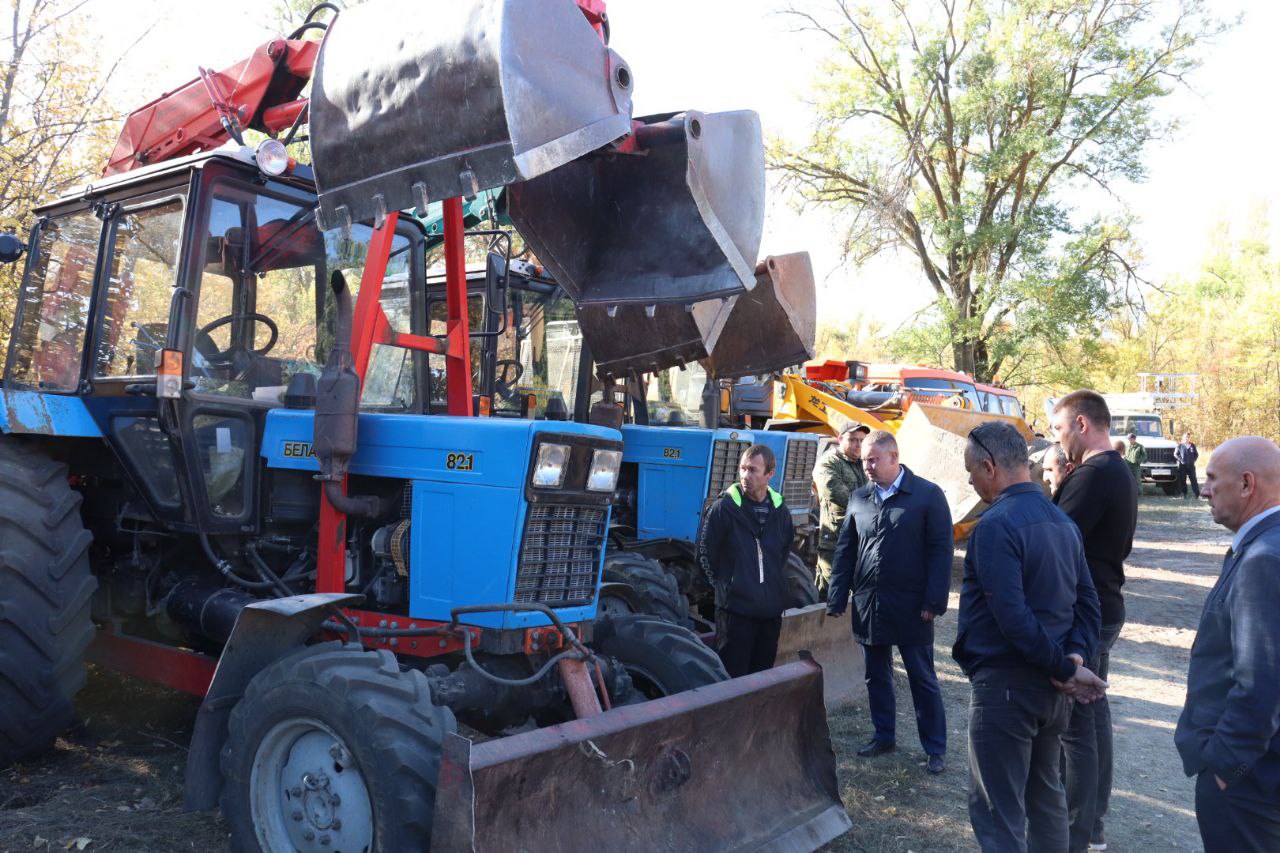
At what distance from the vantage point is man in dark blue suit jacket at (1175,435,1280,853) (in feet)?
8.18

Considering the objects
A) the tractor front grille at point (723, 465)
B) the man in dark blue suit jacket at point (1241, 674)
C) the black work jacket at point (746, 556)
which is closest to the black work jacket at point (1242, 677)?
the man in dark blue suit jacket at point (1241, 674)

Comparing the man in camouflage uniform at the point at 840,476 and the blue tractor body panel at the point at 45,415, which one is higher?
the blue tractor body panel at the point at 45,415

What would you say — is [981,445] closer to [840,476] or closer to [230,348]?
[230,348]

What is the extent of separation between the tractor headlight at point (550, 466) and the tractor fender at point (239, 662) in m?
0.80

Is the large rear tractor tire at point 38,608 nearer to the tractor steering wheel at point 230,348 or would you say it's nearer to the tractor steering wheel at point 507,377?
the tractor steering wheel at point 230,348

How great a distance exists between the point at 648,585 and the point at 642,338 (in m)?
1.42

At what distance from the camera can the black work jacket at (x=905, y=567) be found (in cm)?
511

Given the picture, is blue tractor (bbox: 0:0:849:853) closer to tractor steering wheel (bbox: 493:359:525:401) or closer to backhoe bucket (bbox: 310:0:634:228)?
backhoe bucket (bbox: 310:0:634:228)

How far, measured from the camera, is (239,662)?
11.2 feet

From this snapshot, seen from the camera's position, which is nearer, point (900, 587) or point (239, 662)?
point (239, 662)

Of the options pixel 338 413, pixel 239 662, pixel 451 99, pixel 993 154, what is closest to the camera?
pixel 451 99

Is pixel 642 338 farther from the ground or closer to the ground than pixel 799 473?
farther from the ground

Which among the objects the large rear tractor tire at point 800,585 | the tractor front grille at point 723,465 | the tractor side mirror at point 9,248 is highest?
the tractor side mirror at point 9,248

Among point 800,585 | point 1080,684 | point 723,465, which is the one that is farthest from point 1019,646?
point 723,465
